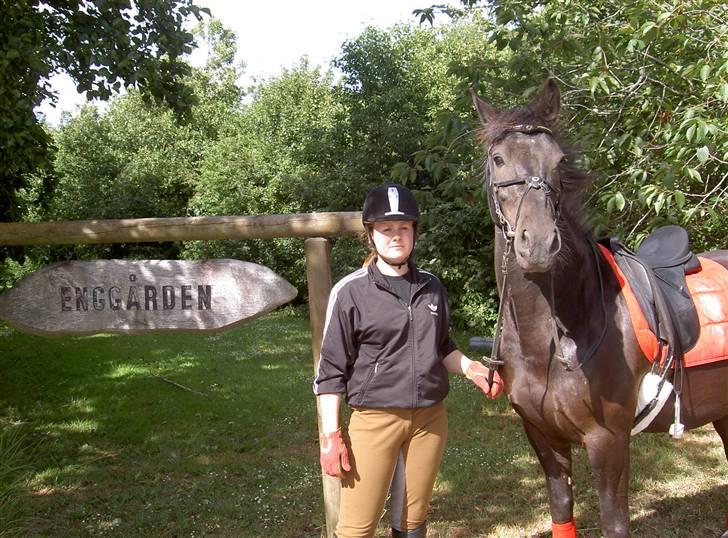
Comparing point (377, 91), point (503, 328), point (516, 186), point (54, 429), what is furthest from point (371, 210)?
point (377, 91)

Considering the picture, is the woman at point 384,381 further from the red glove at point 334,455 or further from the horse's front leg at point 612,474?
Result: the horse's front leg at point 612,474

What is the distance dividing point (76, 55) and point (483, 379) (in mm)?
4181

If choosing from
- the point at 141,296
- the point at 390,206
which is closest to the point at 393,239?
the point at 390,206

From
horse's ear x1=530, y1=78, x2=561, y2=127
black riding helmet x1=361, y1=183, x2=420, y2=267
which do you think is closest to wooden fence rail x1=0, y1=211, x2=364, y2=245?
black riding helmet x1=361, y1=183, x2=420, y2=267

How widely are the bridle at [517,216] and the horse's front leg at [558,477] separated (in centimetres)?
49

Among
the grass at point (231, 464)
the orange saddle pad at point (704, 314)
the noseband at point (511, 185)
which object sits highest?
the noseband at point (511, 185)

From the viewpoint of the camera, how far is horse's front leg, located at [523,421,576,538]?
2945 mm

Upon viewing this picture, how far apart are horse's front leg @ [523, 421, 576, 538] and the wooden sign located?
1.40m

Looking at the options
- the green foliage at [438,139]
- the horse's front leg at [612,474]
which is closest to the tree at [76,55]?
the green foliage at [438,139]

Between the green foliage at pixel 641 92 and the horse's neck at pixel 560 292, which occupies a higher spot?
the green foliage at pixel 641 92

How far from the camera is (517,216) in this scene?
7.30 ft

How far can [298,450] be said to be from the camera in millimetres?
5785

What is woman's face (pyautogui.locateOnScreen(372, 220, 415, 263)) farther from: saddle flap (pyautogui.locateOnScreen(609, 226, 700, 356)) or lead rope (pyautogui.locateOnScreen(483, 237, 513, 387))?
saddle flap (pyautogui.locateOnScreen(609, 226, 700, 356))

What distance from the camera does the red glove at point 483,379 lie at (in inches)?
104
